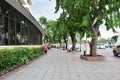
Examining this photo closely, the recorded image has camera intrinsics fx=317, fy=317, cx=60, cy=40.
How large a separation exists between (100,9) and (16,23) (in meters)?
8.22

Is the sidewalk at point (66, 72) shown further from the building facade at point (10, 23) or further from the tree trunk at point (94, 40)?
the tree trunk at point (94, 40)

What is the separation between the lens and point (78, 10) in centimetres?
3017

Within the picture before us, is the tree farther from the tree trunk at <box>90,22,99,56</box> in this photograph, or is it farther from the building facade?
the building facade

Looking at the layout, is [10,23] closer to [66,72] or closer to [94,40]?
[66,72]

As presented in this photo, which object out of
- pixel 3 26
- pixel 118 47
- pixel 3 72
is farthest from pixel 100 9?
pixel 3 72

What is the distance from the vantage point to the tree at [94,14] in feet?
91.6

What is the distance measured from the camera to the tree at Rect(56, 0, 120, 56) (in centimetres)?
2793

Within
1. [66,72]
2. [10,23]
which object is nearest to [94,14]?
[10,23]

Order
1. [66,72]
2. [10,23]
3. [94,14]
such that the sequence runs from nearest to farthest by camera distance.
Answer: [66,72] < [10,23] < [94,14]

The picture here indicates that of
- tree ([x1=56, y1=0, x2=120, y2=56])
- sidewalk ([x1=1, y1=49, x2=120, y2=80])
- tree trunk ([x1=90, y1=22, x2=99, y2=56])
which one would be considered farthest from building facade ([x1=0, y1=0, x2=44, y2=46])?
tree trunk ([x1=90, y1=22, x2=99, y2=56])

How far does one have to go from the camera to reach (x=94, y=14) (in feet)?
94.7

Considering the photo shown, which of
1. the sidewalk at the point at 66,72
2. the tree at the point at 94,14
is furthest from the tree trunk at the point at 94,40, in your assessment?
the sidewalk at the point at 66,72

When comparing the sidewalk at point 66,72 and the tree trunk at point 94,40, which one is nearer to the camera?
the sidewalk at point 66,72

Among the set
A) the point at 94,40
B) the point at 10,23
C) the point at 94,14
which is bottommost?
the point at 94,40
